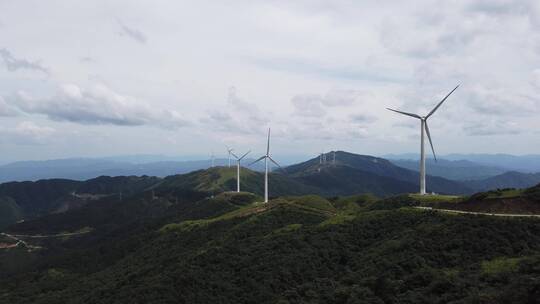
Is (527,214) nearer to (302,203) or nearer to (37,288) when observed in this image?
(302,203)

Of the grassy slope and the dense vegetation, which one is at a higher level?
the grassy slope

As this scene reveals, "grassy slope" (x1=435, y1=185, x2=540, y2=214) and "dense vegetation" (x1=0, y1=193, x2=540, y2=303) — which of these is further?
"grassy slope" (x1=435, y1=185, x2=540, y2=214)

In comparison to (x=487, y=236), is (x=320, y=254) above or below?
below

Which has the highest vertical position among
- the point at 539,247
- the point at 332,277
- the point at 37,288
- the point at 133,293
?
the point at 539,247

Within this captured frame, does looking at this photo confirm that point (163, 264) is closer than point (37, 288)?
Yes

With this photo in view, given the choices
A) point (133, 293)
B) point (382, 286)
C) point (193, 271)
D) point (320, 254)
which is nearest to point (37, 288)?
point (133, 293)

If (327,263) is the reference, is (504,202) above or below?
above

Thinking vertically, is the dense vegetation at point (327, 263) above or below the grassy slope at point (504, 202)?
below

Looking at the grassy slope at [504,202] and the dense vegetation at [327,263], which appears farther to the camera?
the grassy slope at [504,202]
